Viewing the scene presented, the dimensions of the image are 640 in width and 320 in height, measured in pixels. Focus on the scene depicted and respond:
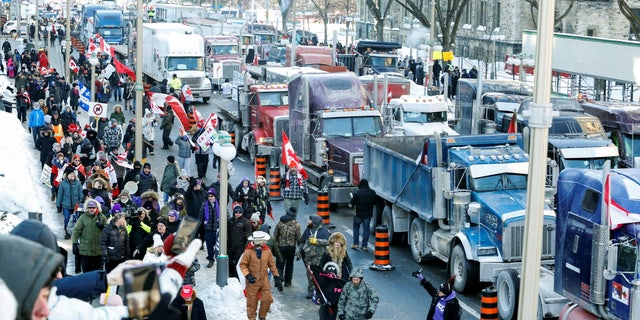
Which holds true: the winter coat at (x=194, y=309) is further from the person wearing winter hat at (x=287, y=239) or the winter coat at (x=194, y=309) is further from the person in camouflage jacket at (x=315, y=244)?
the person wearing winter hat at (x=287, y=239)

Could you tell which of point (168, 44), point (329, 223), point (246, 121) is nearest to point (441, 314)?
point (329, 223)

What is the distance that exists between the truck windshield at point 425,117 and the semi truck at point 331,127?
222 centimetres

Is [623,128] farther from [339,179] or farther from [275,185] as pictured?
[275,185]

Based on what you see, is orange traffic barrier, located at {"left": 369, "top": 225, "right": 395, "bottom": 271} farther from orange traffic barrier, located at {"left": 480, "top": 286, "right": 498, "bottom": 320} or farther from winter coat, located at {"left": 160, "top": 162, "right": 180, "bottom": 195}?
winter coat, located at {"left": 160, "top": 162, "right": 180, "bottom": 195}

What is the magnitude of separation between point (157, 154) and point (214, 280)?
15.4m

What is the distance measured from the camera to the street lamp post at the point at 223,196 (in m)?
18.1

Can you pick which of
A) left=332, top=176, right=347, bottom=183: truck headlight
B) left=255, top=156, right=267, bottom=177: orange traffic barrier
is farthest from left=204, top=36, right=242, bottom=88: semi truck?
left=332, top=176, right=347, bottom=183: truck headlight

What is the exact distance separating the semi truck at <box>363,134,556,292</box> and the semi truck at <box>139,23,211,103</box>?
27.0 meters

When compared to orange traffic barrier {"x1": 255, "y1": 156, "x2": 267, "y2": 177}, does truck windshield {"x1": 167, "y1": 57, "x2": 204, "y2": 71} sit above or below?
above

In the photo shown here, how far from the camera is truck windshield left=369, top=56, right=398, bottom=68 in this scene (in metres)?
57.7

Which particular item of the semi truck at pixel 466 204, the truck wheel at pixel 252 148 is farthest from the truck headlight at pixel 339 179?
the truck wheel at pixel 252 148

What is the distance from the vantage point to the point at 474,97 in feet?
118

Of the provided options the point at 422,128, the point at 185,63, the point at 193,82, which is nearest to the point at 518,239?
the point at 422,128

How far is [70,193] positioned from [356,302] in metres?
9.86
